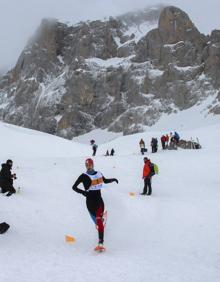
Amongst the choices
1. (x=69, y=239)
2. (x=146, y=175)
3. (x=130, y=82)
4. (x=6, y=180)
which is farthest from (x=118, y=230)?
(x=130, y=82)

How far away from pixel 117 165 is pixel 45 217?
52.4 ft

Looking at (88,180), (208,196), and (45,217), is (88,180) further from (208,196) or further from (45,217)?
(208,196)

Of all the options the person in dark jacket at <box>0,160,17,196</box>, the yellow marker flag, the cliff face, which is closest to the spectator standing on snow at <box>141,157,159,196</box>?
the person in dark jacket at <box>0,160,17,196</box>

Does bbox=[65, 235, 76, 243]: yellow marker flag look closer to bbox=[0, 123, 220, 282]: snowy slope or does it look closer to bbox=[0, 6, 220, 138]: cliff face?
bbox=[0, 123, 220, 282]: snowy slope

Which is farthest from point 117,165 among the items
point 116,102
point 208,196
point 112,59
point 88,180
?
point 112,59

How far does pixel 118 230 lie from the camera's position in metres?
12.9

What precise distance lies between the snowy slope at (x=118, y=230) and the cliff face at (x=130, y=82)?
126307 mm

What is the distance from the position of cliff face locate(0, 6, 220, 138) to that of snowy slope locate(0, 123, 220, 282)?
414 feet

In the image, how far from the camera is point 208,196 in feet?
63.9

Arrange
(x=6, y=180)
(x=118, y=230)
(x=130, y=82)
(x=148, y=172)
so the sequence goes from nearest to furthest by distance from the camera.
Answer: (x=118, y=230) < (x=6, y=180) < (x=148, y=172) < (x=130, y=82)

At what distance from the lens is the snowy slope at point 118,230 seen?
806 cm

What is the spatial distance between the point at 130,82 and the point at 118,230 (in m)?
163

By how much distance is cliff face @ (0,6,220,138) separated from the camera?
157000mm

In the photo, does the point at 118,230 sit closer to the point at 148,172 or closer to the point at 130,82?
the point at 148,172
